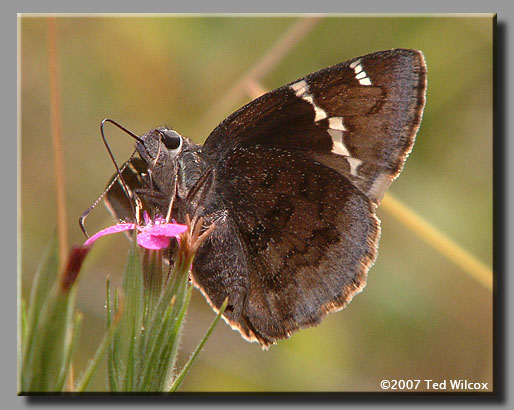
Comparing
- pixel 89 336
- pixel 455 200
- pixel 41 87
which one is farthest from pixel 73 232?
pixel 455 200

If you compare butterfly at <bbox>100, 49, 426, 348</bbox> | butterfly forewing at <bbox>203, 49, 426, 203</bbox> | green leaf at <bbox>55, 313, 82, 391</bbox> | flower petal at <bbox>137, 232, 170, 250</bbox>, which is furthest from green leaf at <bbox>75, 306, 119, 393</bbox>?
butterfly forewing at <bbox>203, 49, 426, 203</bbox>

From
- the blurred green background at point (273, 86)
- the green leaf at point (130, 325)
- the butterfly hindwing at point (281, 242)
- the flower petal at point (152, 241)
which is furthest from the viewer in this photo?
the blurred green background at point (273, 86)

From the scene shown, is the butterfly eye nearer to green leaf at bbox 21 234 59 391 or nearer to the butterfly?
the butterfly

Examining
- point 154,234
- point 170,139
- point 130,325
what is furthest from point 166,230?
point 170,139

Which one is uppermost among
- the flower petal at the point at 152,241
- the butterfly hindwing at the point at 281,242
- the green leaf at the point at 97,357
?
the flower petal at the point at 152,241

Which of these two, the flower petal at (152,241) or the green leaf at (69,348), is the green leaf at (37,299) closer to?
the green leaf at (69,348)

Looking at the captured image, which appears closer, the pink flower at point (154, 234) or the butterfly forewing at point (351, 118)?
the pink flower at point (154, 234)

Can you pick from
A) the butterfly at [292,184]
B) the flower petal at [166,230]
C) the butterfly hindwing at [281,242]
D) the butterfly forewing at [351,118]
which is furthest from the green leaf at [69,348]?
the butterfly forewing at [351,118]

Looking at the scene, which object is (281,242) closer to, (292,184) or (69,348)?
(292,184)
